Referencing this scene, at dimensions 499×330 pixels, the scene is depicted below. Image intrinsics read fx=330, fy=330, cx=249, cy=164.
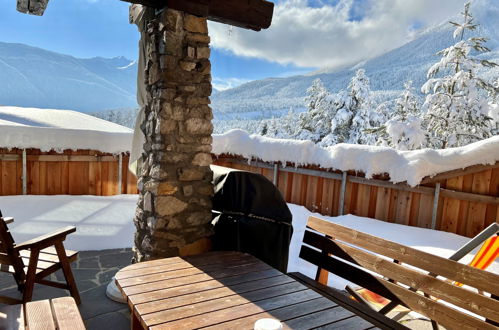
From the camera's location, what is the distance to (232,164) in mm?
7676

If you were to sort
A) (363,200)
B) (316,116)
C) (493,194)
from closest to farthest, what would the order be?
(493,194), (363,200), (316,116)

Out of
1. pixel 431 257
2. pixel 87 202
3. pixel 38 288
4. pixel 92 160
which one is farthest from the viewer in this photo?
pixel 92 160

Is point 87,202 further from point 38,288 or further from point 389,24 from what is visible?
point 389,24

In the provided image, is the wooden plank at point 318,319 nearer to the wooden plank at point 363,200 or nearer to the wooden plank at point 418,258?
the wooden plank at point 418,258

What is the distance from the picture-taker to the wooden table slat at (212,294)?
5.37 ft

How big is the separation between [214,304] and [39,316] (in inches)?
34.5

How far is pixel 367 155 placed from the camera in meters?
5.56

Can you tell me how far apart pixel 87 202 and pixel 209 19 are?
4.68 m

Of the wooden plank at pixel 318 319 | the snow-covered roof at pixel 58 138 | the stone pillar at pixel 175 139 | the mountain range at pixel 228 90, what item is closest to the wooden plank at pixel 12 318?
the stone pillar at pixel 175 139

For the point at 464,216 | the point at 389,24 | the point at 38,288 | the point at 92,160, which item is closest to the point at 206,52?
the point at 38,288

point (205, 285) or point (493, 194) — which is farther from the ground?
point (493, 194)

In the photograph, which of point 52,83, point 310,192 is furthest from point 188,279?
point 52,83

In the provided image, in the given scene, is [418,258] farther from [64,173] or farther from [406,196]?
[64,173]

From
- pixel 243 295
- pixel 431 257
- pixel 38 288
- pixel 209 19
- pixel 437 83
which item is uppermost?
pixel 437 83
